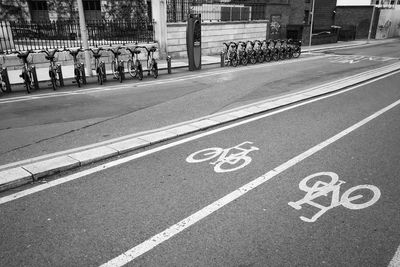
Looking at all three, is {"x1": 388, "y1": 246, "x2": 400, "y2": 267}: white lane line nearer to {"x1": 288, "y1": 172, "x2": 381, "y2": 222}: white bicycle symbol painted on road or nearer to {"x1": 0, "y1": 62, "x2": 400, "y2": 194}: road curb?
{"x1": 288, "y1": 172, "x2": 381, "y2": 222}: white bicycle symbol painted on road

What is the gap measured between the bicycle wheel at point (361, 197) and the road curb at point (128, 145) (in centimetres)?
343

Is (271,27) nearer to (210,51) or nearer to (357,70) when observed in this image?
(210,51)

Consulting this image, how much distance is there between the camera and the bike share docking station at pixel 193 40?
1593 centimetres

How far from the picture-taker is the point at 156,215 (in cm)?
390

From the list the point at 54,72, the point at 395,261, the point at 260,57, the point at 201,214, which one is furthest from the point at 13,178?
the point at 260,57

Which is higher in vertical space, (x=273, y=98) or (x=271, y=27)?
(x=271, y=27)

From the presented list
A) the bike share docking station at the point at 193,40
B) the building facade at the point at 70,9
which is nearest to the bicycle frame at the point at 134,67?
the bike share docking station at the point at 193,40

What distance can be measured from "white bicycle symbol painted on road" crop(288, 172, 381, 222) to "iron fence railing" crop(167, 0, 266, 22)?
686 inches

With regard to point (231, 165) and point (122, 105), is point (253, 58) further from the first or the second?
point (231, 165)

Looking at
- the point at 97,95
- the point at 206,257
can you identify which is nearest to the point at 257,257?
the point at 206,257

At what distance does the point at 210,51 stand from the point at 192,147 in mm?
17989

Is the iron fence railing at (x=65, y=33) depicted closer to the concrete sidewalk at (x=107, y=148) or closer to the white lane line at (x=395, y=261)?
the concrete sidewalk at (x=107, y=148)

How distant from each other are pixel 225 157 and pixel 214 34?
1875cm

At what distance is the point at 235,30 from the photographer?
2438cm
